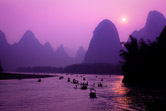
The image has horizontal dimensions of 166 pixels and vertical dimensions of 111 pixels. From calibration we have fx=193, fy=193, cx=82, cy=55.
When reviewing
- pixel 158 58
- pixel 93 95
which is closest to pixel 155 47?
pixel 158 58

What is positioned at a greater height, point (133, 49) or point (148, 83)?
point (133, 49)

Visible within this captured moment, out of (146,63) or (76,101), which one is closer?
(76,101)

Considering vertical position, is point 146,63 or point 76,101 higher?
point 146,63

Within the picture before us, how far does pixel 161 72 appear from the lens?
47.9 meters

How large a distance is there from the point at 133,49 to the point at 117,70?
120 metres

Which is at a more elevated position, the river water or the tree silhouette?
the tree silhouette

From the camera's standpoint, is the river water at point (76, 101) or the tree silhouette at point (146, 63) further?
the tree silhouette at point (146, 63)

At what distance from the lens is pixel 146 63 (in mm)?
53156

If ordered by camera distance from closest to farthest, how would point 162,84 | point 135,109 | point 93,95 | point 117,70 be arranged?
point 135,109 → point 93,95 → point 162,84 → point 117,70

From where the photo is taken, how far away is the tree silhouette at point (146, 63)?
4900 centimetres

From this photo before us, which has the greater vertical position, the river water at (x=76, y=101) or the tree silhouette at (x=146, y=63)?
the tree silhouette at (x=146, y=63)

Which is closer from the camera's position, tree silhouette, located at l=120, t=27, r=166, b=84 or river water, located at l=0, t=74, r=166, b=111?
river water, located at l=0, t=74, r=166, b=111

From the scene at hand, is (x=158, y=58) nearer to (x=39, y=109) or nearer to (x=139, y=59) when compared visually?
(x=139, y=59)

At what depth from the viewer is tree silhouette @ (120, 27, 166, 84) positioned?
49000mm
